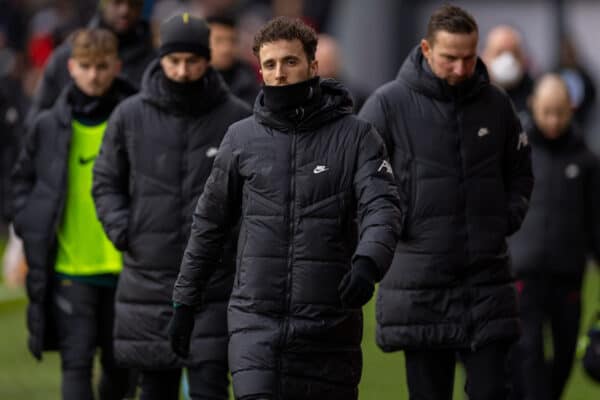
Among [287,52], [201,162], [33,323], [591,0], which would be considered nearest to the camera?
[287,52]

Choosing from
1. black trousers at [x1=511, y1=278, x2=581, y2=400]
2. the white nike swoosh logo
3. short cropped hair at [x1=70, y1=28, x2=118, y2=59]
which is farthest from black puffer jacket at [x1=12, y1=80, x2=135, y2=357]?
black trousers at [x1=511, y1=278, x2=581, y2=400]

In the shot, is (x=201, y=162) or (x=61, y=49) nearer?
(x=201, y=162)

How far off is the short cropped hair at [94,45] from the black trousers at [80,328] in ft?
4.02

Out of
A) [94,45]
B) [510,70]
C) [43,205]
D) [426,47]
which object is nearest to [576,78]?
[510,70]

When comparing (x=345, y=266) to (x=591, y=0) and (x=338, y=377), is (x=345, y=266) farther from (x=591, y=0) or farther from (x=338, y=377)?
(x=591, y=0)

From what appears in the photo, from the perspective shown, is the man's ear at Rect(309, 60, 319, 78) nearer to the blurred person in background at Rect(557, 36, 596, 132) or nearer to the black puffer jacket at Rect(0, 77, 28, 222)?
the black puffer jacket at Rect(0, 77, 28, 222)

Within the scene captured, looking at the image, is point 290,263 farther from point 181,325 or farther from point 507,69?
point 507,69

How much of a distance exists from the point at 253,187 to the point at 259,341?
25.2 inches

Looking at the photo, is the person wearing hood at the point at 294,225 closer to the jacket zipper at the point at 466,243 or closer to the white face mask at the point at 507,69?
the jacket zipper at the point at 466,243

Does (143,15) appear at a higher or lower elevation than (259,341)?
higher

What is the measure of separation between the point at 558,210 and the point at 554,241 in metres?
0.20

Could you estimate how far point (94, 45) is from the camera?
34.1ft

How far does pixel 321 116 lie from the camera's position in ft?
26.5

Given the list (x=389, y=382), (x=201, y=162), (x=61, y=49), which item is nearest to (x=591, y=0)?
(x=389, y=382)
